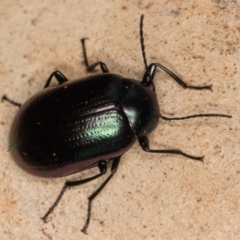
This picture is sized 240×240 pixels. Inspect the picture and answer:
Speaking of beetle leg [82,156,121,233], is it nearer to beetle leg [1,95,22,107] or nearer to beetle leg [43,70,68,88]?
beetle leg [43,70,68,88]

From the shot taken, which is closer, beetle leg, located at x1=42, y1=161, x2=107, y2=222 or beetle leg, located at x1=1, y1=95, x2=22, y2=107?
beetle leg, located at x1=42, y1=161, x2=107, y2=222

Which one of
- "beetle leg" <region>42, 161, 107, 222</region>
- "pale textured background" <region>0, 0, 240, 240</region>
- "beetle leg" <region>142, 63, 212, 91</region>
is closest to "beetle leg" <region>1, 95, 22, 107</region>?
"pale textured background" <region>0, 0, 240, 240</region>

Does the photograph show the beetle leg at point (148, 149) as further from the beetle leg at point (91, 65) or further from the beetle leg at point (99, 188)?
the beetle leg at point (91, 65)

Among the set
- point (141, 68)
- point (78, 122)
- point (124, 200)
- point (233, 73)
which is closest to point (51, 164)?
point (78, 122)

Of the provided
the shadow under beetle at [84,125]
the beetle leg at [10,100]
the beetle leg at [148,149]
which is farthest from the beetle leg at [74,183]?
the beetle leg at [10,100]

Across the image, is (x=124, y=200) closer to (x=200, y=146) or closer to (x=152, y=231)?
(x=152, y=231)

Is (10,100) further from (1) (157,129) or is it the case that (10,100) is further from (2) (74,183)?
(1) (157,129)
